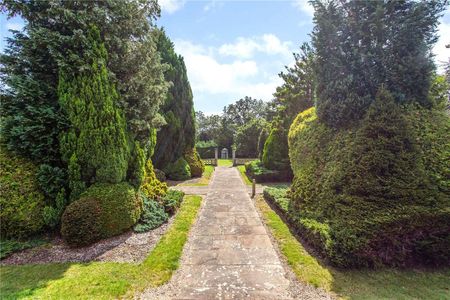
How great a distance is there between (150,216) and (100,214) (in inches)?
63.1

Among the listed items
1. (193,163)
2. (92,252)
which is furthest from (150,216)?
(193,163)

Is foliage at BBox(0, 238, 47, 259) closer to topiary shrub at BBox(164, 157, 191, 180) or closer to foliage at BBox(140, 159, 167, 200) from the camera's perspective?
foliage at BBox(140, 159, 167, 200)

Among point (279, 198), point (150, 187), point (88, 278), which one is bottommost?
point (88, 278)

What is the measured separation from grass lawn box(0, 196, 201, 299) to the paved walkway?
30cm

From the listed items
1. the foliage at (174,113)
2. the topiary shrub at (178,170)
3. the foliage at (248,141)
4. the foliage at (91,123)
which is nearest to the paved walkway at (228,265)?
the foliage at (91,123)

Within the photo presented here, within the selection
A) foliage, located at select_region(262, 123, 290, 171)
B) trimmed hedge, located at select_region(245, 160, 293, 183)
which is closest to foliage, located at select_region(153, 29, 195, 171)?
A: trimmed hedge, located at select_region(245, 160, 293, 183)

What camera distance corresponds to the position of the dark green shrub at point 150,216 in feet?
20.6

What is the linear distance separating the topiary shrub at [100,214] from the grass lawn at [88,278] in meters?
0.78

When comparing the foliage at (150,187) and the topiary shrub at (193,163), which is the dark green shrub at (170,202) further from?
the topiary shrub at (193,163)

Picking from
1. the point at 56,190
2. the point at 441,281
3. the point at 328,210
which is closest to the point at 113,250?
the point at 56,190

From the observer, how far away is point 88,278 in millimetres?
3959

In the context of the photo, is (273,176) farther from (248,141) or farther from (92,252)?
(248,141)

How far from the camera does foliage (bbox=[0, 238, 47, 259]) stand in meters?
4.71

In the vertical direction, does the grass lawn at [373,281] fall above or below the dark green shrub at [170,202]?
below
